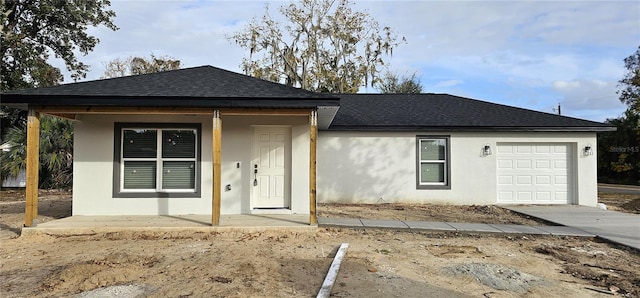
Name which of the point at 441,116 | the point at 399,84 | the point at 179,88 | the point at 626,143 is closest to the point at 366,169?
the point at 441,116

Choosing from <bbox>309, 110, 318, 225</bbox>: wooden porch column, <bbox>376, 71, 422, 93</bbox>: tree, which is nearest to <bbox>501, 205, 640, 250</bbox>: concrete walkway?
<bbox>309, 110, 318, 225</bbox>: wooden porch column

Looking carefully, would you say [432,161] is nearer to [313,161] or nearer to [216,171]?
[313,161]

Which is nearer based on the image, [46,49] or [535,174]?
[535,174]

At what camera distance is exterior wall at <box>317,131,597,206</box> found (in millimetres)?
11961

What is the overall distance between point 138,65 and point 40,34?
1599 cm

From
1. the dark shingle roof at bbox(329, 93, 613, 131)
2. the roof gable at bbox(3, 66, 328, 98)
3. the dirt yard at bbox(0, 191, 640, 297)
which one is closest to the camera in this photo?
the dirt yard at bbox(0, 191, 640, 297)

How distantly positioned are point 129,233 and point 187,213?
1782 millimetres

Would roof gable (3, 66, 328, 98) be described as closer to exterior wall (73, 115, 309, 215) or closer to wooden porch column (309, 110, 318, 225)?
wooden porch column (309, 110, 318, 225)

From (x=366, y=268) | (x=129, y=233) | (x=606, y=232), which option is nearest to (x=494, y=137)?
(x=606, y=232)

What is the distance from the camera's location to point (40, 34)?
18828 millimetres

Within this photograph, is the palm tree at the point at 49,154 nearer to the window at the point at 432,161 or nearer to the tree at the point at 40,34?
the tree at the point at 40,34

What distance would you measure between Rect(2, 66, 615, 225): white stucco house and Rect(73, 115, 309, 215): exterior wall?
0.02 m

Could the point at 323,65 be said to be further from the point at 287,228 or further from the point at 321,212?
the point at 287,228

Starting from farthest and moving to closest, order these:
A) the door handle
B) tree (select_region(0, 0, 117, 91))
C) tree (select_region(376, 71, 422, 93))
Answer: tree (select_region(376, 71, 422, 93)) < tree (select_region(0, 0, 117, 91)) < the door handle
